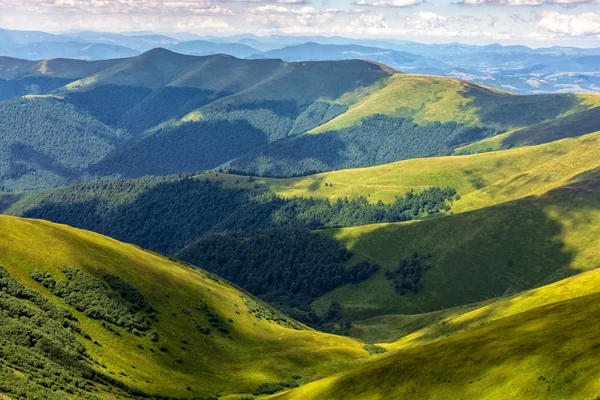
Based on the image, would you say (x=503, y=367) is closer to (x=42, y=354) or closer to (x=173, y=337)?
(x=42, y=354)

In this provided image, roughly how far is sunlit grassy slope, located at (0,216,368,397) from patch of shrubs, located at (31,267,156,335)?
71.6 inches

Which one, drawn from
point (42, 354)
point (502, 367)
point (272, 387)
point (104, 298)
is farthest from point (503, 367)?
point (104, 298)

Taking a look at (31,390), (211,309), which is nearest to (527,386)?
(31,390)

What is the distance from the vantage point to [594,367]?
46062mm

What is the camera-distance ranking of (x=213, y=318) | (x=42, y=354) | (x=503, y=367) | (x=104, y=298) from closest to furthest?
(x=503, y=367) < (x=42, y=354) < (x=104, y=298) < (x=213, y=318)

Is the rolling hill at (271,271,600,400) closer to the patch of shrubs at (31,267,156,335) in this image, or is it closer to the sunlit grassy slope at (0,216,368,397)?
the sunlit grassy slope at (0,216,368,397)

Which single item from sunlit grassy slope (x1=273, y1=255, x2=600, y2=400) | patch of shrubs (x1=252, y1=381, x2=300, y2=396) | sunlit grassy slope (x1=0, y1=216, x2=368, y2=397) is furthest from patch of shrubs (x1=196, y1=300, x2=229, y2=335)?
sunlit grassy slope (x1=273, y1=255, x2=600, y2=400)

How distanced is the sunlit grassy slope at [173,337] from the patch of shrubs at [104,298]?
182 cm

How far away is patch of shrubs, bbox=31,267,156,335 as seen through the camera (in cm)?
8462

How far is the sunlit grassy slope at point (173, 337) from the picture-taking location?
80875 millimetres

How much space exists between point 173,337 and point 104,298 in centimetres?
1468

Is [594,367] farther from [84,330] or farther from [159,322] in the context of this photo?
[159,322]

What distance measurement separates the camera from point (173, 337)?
9688 cm

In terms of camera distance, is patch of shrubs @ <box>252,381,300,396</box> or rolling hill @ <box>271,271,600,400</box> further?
patch of shrubs @ <box>252,381,300,396</box>
